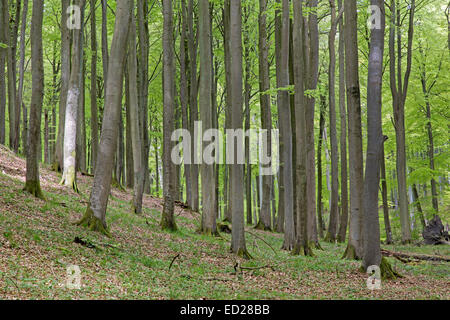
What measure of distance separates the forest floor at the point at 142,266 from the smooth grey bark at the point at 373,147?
96 centimetres

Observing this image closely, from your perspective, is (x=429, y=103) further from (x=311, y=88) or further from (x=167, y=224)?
(x=167, y=224)

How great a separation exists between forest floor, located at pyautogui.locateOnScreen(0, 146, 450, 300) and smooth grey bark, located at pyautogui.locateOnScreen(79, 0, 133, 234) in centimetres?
49

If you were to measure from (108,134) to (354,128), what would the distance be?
637cm

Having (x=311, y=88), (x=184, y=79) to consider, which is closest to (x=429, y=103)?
(x=311, y=88)

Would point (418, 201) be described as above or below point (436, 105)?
below

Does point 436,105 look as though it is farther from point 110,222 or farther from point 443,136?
point 110,222

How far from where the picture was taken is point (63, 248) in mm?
7988

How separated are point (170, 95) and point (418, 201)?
51.4ft

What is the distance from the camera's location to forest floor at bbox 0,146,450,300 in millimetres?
6465

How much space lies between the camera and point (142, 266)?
8602 mm

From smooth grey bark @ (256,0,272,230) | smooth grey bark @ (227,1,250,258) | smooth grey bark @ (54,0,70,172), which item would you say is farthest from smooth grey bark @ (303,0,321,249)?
smooth grey bark @ (54,0,70,172)

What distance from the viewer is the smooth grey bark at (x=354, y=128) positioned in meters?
10.7

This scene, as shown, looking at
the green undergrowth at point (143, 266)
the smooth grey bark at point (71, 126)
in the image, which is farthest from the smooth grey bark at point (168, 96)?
the smooth grey bark at point (71, 126)
